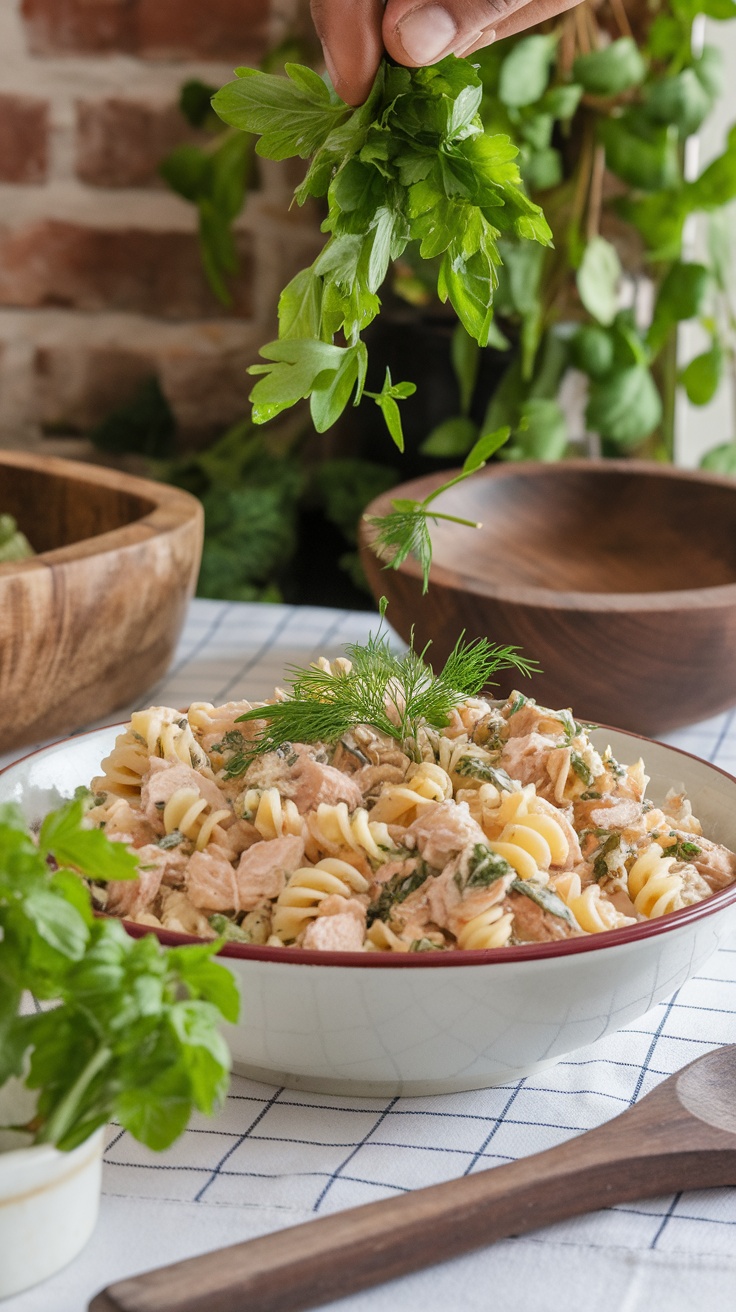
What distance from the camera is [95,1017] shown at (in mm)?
503

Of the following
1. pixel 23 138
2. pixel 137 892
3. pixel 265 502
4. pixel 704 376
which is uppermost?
pixel 23 138

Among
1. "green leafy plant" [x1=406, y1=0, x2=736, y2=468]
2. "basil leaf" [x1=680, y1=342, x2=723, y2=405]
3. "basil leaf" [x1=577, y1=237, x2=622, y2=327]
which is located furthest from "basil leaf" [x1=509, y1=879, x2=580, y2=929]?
"basil leaf" [x1=680, y1=342, x2=723, y2=405]

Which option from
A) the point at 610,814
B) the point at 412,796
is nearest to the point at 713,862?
the point at 610,814

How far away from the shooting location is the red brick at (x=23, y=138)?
6.00 ft

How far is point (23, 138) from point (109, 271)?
0.65ft

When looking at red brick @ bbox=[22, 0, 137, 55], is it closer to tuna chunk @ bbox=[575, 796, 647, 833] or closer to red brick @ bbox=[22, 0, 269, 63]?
red brick @ bbox=[22, 0, 269, 63]

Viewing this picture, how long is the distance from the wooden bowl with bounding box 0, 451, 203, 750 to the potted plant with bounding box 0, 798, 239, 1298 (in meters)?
0.52

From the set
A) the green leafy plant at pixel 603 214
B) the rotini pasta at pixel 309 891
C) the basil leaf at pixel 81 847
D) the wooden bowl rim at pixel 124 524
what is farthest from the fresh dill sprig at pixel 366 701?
the green leafy plant at pixel 603 214

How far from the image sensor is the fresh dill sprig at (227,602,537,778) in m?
0.76

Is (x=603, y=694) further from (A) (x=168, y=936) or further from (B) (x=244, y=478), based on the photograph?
(B) (x=244, y=478)

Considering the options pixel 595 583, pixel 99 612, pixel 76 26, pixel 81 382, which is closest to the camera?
pixel 99 612

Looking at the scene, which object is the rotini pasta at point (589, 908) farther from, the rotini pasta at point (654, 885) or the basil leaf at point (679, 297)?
the basil leaf at point (679, 297)

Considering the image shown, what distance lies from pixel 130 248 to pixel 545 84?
0.60m

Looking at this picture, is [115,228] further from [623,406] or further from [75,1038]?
Result: [75,1038]
